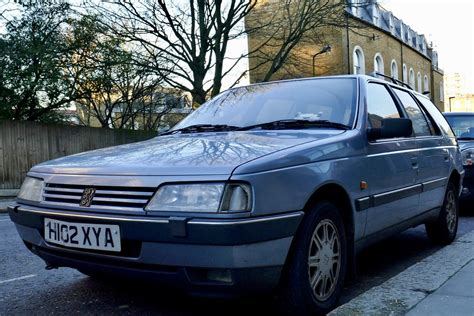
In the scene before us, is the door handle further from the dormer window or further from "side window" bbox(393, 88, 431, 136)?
the dormer window

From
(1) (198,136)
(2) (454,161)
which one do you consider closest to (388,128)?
(1) (198,136)

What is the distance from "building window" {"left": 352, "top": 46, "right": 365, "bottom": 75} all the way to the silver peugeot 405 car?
33.7 meters

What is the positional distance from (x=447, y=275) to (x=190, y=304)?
5.91ft

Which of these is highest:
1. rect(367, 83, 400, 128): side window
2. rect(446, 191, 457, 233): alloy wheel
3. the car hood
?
rect(367, 83, 400, 128): side window

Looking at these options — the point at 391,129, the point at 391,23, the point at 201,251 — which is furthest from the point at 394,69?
the point at 201,251

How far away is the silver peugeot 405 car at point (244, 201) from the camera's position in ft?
8.07

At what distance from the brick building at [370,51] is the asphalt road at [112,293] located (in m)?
18.6

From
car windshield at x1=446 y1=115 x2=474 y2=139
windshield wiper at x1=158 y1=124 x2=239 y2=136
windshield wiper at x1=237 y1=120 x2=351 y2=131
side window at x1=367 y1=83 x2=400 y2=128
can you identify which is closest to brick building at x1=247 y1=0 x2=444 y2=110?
car windshield at x1=446 y1=115 x2=474 y2=139

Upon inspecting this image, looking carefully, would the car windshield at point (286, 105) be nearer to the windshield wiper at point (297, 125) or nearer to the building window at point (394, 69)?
the windshield wiper at point (297, 125)

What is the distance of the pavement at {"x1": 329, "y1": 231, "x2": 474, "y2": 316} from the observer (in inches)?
106

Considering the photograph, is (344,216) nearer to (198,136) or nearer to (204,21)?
(198,136)

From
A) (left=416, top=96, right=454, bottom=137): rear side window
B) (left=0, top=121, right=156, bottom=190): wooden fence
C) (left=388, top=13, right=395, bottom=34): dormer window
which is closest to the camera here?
(left=416, top=96, right=454, bottom=137): rear side window

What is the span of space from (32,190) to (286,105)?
198 cm

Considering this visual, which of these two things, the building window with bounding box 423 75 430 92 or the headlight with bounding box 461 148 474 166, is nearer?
the headlight with bounding box 461 148 474 166
